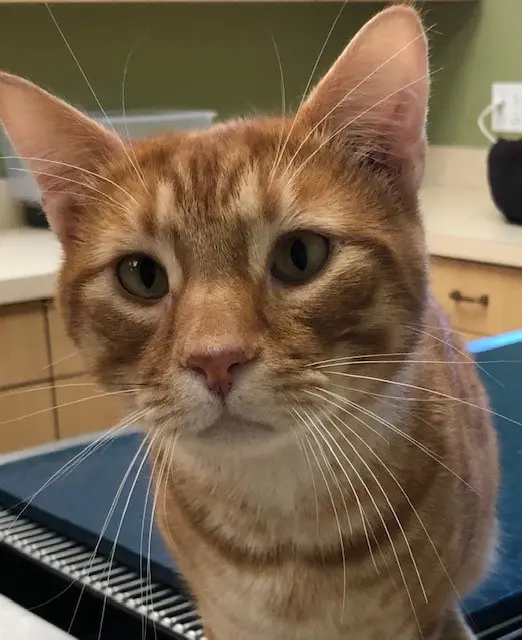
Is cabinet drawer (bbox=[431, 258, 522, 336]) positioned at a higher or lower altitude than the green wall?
lower

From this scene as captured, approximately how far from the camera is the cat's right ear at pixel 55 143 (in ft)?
2.90

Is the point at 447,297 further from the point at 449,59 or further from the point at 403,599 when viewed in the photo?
the point at 403,599

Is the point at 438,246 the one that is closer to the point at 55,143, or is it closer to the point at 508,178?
the point at 508,178

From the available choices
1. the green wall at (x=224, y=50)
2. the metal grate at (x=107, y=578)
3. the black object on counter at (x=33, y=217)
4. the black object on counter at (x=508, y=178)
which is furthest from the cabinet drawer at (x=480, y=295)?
the metal grate at (x=107, y=578)

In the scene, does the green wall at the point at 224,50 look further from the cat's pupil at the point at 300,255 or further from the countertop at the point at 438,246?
the cat's pupil at the point at 300,255

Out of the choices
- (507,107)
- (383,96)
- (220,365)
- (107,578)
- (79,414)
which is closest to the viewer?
(220,365)

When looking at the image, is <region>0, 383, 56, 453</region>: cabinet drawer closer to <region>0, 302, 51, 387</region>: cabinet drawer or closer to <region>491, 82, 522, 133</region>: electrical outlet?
<region>0, 302, 51, 387</region>: cabinet drawer

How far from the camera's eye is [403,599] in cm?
88

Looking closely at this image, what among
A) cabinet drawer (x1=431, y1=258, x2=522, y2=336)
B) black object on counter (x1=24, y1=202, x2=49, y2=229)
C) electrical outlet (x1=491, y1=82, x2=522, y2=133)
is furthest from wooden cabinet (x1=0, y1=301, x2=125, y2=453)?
electrical outlet (x1=491, y1=82, x2=522, y2=133)

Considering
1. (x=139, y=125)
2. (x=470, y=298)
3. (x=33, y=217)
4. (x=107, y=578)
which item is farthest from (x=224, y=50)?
(x=107, y=578)

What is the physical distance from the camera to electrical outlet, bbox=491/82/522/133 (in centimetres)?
293

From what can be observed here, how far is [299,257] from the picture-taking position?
33.0 inches

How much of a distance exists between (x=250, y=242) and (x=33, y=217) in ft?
6.47

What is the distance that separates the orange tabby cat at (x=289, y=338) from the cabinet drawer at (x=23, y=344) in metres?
1.13
